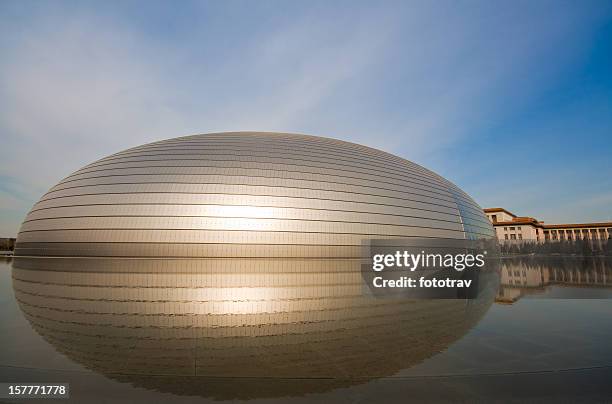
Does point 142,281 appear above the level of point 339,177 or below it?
below

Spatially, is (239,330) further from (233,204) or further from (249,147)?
(249,147)

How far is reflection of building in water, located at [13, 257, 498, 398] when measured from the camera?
11.9 ft

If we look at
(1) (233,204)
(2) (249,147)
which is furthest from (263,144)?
(1) (233,204)

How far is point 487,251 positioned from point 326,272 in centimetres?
1943

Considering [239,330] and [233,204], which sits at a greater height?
[233,204]

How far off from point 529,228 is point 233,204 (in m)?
73.8

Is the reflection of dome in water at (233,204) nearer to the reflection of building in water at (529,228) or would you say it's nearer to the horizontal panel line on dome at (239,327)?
the horizontal panel line on dome at (239,327)

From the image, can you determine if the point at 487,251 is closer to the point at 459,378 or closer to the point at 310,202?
the point at 310,202

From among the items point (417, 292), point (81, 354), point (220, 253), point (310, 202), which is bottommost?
point (81, 354)

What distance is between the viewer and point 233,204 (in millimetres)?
18750

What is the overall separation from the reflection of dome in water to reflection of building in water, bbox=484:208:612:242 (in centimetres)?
5780

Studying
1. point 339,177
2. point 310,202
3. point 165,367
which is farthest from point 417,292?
point 339,177

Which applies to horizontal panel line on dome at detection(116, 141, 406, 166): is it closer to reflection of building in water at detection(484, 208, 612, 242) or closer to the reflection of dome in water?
the reflection of dome in water

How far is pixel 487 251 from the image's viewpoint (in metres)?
28.5
